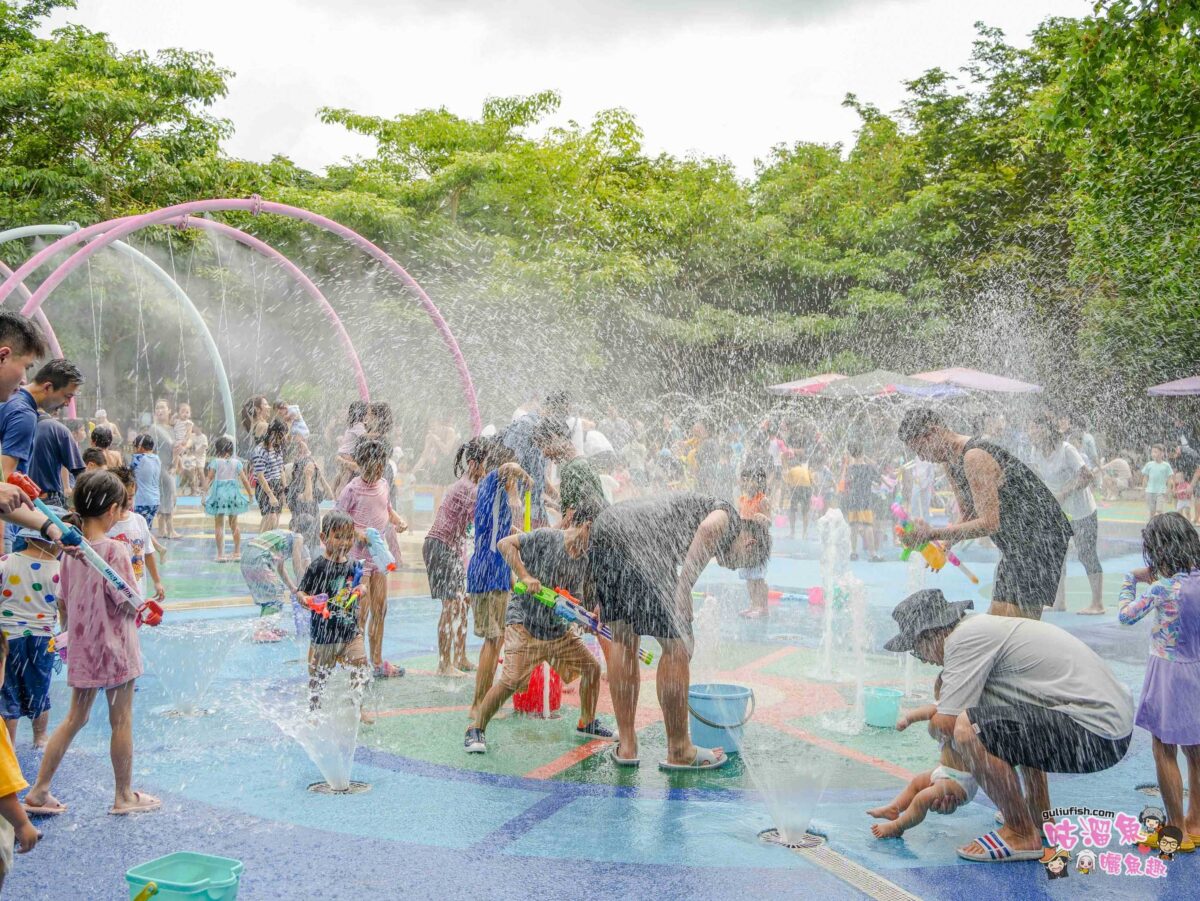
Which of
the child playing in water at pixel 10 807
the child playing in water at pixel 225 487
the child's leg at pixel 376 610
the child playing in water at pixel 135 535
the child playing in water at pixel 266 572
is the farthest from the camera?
the child playing in water at pixel 225 487

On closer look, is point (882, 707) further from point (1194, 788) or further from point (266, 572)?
point (266, 572)

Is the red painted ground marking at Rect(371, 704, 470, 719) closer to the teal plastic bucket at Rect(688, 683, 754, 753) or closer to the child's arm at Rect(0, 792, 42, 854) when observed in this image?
the teal plastic bucket at Rect(688, 683, 754, 753)

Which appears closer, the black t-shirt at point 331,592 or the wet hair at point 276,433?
the black t-shirt at point 331,592

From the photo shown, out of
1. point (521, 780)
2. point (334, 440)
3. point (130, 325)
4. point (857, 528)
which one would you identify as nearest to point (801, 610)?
point (857, 528)

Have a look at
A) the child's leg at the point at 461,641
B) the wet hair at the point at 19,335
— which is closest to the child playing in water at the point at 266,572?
the child's leg at the point at 461,641

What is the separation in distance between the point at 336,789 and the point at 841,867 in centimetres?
238

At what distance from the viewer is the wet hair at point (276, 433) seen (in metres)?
10.2

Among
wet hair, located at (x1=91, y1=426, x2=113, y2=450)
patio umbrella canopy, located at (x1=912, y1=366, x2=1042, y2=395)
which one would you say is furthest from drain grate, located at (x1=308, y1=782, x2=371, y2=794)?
patio umbrella canopy, located at (x1=912, y1=366, x2=1042, y2=395)

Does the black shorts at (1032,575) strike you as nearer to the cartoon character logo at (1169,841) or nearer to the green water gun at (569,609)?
the cartoon character logo at (1169,841)

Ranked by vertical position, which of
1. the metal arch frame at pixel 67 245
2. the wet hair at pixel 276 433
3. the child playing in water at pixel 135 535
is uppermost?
the metal arch frame at pixel 67 245

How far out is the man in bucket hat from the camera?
3961 mm

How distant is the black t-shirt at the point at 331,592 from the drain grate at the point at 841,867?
2.67 metres

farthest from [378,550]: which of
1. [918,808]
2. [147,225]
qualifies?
[147,225]

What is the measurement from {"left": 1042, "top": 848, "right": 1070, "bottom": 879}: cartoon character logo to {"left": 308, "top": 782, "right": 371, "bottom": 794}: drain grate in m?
3.01
